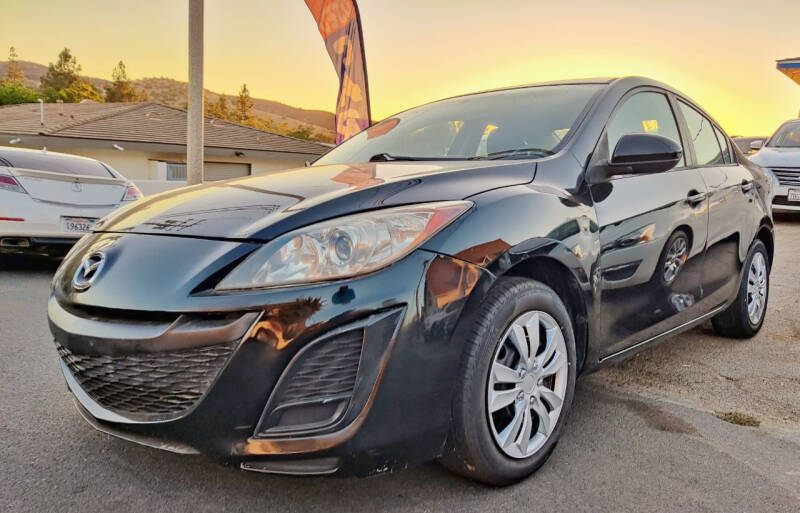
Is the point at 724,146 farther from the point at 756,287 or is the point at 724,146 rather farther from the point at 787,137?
the point at 787,137

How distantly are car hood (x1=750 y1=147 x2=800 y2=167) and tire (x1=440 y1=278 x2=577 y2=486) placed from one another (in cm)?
1026

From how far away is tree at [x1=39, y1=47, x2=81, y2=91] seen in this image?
289ft

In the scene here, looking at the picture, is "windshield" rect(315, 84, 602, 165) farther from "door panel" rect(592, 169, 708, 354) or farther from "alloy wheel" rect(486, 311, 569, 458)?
"alloy wheel" rect(486, 311, 569, 458)

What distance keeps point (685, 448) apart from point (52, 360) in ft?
10.2

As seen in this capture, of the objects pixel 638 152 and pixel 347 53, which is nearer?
pixel 638 152

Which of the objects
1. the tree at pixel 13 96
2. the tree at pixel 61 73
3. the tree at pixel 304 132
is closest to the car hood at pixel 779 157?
the tree at pixel 13 96

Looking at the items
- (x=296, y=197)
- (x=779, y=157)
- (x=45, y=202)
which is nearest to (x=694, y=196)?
(x=296, y=197)

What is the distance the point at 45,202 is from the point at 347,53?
29.5 ft

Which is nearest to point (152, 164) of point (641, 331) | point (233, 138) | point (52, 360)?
point (233, 138)

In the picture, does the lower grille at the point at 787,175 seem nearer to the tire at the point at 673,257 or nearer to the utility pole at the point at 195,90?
the tire at the point at 673,257

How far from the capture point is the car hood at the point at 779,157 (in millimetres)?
10781

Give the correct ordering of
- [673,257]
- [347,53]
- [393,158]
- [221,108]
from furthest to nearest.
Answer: [221,108], [347,53], [393,158], [673,257]

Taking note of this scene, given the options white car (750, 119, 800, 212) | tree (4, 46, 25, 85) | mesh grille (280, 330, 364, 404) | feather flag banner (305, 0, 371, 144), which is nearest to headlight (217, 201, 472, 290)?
mesh grille (280, 330, 364, 404)

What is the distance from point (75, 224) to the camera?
19.0 ft
